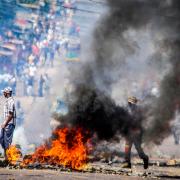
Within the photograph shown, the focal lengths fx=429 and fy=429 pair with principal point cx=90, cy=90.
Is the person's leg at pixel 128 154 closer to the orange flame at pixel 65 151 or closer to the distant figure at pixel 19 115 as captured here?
the orange flame at pixel 65 151

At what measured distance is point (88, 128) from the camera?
10.9 metres

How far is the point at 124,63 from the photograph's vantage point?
16.1 metres

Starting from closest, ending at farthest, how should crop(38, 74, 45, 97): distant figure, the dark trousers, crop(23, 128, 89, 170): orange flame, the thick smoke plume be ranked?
crop(23, 128, 89, 170): orange flame < the dark trousers < the thick smoke plume < crop(38, 74, 45, 97): distant figure

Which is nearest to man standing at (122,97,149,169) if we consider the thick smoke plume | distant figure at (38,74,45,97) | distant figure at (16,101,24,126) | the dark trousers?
the dark trousers

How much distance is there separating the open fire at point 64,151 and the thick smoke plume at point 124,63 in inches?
33.9

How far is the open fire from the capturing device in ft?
31.6

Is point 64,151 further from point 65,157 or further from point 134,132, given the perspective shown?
point 134,132

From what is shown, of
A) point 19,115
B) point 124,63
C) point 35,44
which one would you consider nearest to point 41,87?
point 19,115

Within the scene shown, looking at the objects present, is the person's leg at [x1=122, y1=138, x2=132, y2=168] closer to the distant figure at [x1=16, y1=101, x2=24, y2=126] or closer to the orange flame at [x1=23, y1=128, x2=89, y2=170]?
the orange flame at [x1=23, y1=128, x2=89, y2=170]

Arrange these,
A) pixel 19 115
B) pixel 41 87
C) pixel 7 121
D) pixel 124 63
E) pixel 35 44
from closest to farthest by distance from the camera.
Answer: pixel 7 121, pixel 124 63, pixel 19 115, pixel 41 87, pixel 35 44

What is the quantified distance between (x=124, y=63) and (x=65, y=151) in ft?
23.1

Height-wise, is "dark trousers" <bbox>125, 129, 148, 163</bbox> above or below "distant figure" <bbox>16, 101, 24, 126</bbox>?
below

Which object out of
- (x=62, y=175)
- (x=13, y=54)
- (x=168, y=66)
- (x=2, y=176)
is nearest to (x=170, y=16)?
(x=168, y=66)

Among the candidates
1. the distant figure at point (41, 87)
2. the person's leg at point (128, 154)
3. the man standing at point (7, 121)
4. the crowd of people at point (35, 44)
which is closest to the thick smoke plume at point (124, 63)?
the person's leg at point (128, 154)
